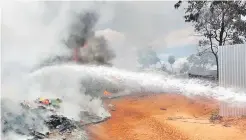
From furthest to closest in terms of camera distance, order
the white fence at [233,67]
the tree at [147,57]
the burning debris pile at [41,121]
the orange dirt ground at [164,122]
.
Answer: the white fence at [233,67], the tree at [147,57], the orange dirt ground at [164,122], the burning debris pile at [41,121]

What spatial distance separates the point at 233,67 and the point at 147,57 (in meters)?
0.89

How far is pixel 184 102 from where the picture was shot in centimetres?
360

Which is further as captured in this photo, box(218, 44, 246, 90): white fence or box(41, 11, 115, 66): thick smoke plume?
box(218, 44, 246, 90): white fence

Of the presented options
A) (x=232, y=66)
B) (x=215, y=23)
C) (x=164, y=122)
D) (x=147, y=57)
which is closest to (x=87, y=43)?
(x=147, y=57)

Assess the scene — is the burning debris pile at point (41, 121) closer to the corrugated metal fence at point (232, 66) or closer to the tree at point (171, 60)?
the tree at point (171, 60)

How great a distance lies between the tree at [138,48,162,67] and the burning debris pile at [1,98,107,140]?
0.70 metres

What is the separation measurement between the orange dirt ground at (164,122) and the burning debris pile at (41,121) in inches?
6.0

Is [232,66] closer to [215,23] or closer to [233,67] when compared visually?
[233,67]

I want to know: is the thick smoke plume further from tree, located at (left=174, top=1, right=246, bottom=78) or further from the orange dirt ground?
tree, located at (left=174, top=1, right=246, bottom=78)

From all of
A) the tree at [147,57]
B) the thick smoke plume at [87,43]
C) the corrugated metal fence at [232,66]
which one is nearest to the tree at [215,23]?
the corrugated metal fence at [232,66]

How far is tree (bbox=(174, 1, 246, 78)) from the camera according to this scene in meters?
3.79

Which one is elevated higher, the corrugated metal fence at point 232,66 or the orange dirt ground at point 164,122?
the corrugated metal fence at point 232,66

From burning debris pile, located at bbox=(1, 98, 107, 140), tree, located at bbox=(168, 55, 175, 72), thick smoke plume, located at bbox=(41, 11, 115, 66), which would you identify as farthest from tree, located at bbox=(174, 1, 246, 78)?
burning debris pile, located at bbox=(1, 98, 107, 140)

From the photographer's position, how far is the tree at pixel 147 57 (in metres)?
3.56
